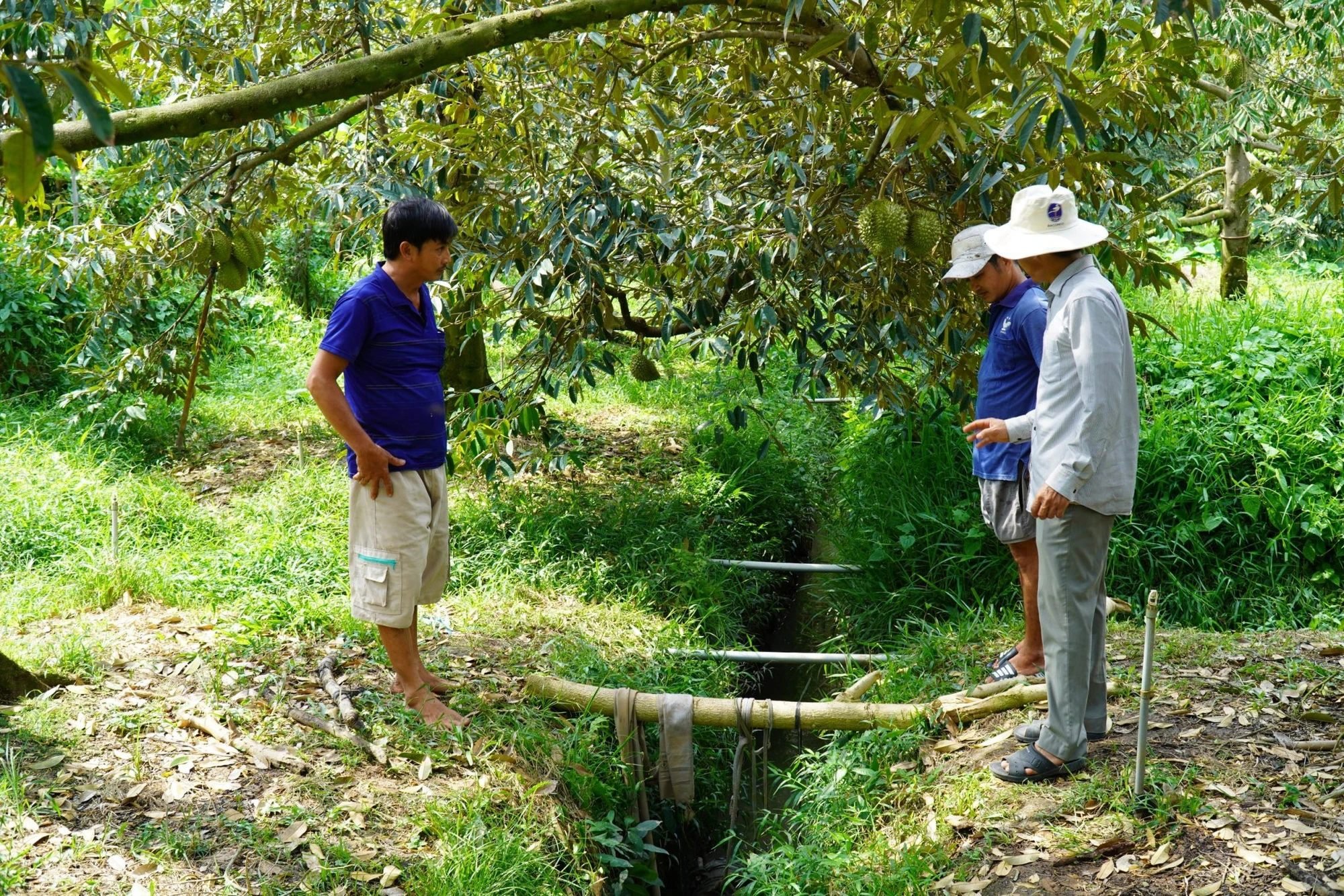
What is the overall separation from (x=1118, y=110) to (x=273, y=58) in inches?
153

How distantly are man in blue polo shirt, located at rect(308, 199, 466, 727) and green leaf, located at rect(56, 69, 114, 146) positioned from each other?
69.3 inches

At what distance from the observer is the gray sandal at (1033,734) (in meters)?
3.56

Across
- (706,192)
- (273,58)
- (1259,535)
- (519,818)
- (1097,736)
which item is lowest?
(519,818)

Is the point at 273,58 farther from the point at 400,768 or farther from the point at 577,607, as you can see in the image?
the point at 400,768

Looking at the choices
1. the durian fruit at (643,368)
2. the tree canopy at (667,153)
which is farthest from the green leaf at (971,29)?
the durian fruit at (643,368)

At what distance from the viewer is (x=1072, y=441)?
3.06m

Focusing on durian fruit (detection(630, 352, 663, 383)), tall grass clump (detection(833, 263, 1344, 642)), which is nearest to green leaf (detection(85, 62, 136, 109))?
durian fruit (detection(630, 352, 663, 383))

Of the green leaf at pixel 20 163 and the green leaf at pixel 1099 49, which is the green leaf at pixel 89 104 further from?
the green leaf at pixel 1099 49

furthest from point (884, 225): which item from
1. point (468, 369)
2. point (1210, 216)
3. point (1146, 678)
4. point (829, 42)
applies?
point (1210, 216)

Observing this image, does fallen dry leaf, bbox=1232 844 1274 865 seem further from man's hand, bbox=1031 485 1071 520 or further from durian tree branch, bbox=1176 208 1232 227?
durian tree branch, bbox=1176 208 1232 227

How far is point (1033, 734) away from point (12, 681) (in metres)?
3.29

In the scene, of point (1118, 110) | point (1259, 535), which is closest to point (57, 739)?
point (1118, 110)

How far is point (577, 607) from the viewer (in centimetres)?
517

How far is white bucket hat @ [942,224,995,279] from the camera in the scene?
12.4 ft
